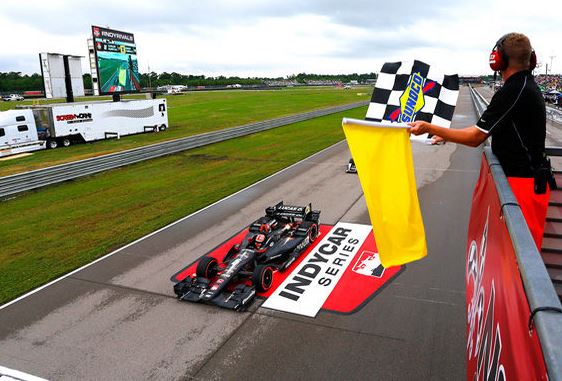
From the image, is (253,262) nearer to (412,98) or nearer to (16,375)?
(16,375)

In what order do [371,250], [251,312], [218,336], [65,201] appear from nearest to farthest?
[218,336], [251,312], [371,250], [65,201]

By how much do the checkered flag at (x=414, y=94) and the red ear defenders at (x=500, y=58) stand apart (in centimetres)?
115

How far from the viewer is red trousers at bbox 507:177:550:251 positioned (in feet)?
10.4

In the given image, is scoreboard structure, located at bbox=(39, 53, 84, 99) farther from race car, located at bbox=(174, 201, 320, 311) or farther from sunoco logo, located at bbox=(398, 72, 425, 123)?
sunoco logo, located at bbox=(398, 72, 425, 123)

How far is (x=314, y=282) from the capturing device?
855 centimetres

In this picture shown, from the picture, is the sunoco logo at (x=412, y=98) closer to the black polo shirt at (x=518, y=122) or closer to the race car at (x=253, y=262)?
the black polo shirt at (x=518, y=122)

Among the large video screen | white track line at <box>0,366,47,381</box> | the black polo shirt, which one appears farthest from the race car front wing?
the large video screen

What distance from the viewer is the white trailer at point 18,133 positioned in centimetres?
2471

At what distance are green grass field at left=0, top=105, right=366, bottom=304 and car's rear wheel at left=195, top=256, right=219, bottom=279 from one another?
331cm

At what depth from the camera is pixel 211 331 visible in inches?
273

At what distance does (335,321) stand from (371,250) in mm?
3321

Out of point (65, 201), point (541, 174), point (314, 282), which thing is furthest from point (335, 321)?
point (65, 201)

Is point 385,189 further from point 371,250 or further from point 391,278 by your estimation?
point 371,250

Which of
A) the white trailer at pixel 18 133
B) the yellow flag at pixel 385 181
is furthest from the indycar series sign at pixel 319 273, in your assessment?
the white trailer at pixel 18 133
